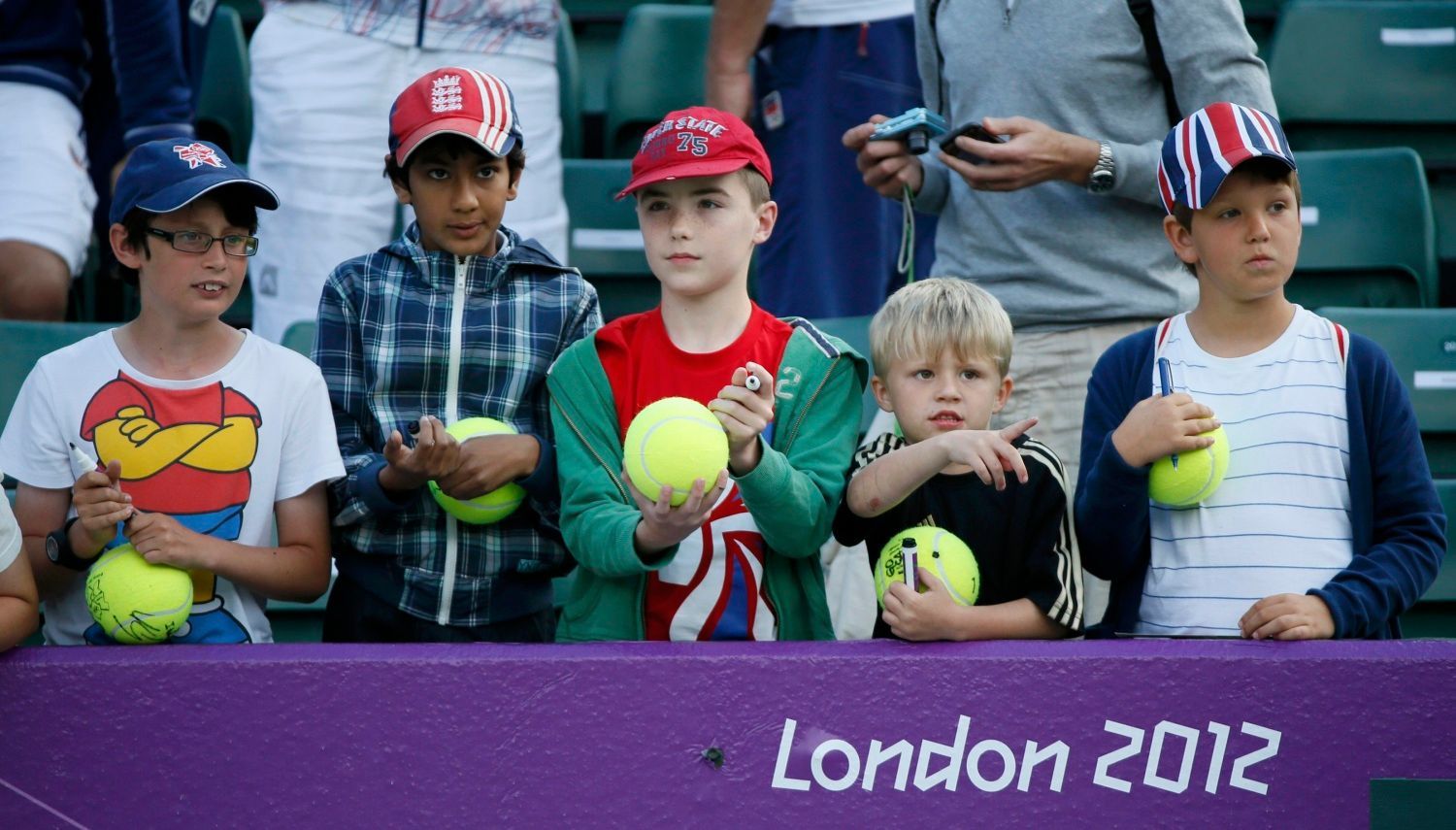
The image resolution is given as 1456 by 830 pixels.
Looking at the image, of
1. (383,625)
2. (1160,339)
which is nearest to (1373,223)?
(1160,339)

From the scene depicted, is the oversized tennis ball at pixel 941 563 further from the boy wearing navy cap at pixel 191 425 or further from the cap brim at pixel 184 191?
the cap brim at pixel 184 191

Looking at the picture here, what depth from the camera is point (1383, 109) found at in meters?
4.91

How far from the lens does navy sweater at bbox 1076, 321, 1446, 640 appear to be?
7.42 feet

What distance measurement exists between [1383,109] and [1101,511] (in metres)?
3.15

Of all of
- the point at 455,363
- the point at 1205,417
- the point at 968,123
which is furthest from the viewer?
the point at 968,123

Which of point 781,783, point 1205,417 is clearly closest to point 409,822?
point 781,783

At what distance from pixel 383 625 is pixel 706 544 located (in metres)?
0.63

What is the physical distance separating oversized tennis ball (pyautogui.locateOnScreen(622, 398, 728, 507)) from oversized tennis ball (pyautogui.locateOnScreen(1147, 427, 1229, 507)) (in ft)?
2.22

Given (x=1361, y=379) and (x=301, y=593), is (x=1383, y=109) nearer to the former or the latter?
(x=1361, y=379)

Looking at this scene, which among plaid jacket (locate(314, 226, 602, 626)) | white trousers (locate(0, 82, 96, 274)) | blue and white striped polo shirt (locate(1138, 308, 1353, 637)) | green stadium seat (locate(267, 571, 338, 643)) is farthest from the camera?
white trousers (locate(0, 82, 96, 274))

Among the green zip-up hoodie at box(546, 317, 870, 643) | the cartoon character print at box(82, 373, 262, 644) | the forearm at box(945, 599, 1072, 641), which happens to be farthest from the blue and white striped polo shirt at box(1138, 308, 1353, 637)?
the cartoon character print at box(82, 373, 262, 644)

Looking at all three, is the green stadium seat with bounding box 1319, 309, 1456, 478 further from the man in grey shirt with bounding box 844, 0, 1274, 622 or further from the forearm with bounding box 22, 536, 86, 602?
the forearm with bounding box 22, 536, 86, 602

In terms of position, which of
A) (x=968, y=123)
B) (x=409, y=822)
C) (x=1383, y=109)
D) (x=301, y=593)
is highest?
(x=1383, y=109)

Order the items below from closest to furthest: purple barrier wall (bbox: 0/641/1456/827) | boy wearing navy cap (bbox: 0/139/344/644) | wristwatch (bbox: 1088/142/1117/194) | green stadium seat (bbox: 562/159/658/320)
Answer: purple barrier wall (bbox: 0/641/1456/827) → boy wearing navy cap (bbox: 0/139/344/644) → wristwatch (bbox: 1088/142/1117/194) → green stadium seat (bbox: 562/159/658/320)
